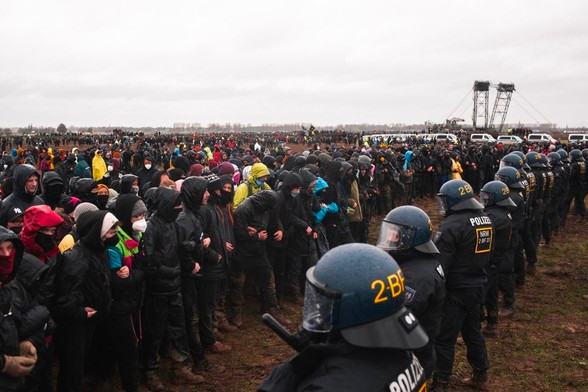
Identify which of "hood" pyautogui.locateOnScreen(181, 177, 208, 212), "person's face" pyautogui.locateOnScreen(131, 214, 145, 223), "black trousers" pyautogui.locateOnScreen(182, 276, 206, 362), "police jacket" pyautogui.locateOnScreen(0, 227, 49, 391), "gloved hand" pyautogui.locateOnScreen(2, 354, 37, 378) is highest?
"hood" pyautogui.locateOnScreen(181, 177, 208, 212)

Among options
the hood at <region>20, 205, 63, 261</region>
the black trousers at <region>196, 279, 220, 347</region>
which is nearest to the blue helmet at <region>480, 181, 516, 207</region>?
the black trousers at <region>196, 279, 220, 347</region>

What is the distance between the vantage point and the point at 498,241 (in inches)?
238

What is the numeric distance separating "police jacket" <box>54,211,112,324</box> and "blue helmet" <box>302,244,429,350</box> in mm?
2565

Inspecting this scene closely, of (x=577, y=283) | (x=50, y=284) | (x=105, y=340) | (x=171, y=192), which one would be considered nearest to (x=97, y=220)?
(x=50, y=284)

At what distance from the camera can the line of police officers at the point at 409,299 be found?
1684mm

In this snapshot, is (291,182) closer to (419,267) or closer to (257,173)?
(257,173)

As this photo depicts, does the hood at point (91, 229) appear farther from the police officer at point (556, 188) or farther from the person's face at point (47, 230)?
the police officer at point (556, 188)

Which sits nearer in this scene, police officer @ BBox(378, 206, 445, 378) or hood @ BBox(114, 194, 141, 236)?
police officer @ BBox(378, 206, 445, 378)

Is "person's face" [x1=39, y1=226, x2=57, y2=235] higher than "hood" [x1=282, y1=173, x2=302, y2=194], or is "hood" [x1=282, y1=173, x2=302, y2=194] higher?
"hood" [x1=282, y1=173, x2=302, y2=194]

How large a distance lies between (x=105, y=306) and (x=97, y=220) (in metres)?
0.77

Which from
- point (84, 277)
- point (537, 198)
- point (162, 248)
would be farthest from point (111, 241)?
point (537, 198)

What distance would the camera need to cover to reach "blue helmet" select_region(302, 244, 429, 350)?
1713 millimetres

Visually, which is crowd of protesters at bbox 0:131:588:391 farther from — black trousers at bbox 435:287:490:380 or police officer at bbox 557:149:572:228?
police officer at bbox 557:149:572:228

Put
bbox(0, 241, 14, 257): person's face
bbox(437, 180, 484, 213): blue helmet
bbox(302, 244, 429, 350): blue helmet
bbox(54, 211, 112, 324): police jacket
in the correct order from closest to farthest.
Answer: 1. bbox(302, 244, 429, 350): blue helmet
2. bbox(0, 241, 14, 257): person's face
3. bbox(54, 211, 112, 324): police jacket
4. bbox(437, 180, 484, 213): blue helmet
